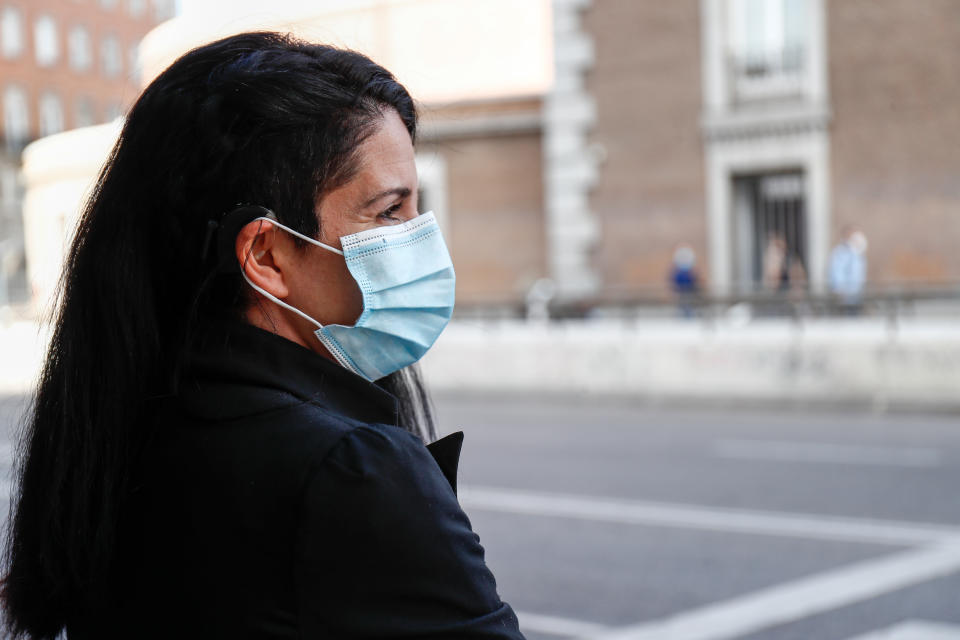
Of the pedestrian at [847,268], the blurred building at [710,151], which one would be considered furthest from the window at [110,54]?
the pedestrian at [847,268]

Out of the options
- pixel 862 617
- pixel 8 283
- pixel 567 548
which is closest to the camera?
pixel 8 283

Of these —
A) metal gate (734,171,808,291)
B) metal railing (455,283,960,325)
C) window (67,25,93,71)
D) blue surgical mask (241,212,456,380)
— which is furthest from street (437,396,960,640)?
window (67,25,93,71)

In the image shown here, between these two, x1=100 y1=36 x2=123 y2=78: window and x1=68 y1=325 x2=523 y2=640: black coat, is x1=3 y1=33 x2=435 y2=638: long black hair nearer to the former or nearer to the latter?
x1=68 y1=325 x2=523 y2=640: black coat

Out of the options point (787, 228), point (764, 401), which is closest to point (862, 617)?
point (764, 401)

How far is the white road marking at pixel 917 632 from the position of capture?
4992mm

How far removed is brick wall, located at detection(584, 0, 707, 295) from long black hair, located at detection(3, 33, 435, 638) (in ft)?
67.5

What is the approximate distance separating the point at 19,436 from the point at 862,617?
4.51m

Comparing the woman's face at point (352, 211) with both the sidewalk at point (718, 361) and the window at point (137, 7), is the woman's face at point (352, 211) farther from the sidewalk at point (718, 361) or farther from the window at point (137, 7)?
the sidewalk at point (718, 361)

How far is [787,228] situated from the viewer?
21641mm

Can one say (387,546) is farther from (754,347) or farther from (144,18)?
(754,347)

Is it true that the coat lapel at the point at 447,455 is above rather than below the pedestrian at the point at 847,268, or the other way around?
above

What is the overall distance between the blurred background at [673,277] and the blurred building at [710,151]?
0.17ft

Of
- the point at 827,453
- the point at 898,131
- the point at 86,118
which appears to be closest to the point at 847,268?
the point at 898,131

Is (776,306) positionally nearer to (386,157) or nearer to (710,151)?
(710,151)
